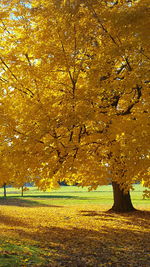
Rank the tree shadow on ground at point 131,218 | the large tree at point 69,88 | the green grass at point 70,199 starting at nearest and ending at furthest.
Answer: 1. the large tree at point 69,88
2. the tree shadow on ground at point 131,218
3. the green grass at point 70,199

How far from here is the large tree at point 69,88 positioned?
928 centimetres

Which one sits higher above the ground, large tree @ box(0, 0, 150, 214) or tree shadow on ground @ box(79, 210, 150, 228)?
large tree @ box(0, 0, 150, 214)

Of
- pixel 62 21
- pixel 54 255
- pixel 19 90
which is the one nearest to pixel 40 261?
pixel 54 255

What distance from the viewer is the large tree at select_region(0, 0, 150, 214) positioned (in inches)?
365

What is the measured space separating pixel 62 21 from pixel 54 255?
7071 mm

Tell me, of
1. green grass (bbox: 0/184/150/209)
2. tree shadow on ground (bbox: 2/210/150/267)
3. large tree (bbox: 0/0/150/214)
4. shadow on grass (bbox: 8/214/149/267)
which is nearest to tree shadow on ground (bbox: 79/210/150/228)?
tree shadow on ground (bbox: 2/210/150/267)

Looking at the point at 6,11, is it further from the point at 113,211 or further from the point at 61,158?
the point at 113,211

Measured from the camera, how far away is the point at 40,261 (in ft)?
25.2

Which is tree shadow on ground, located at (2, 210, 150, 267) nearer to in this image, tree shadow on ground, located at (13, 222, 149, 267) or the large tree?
tree shadow on ground, located at (13, 222, 149, 267)

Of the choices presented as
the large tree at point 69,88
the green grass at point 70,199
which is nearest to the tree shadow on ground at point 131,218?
the green grass at point 70,199

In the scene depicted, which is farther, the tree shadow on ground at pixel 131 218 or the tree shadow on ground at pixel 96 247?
the tree shadow on ground at pixel 131 218

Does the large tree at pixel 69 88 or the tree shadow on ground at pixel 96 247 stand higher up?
the large tree at pixel 69 88

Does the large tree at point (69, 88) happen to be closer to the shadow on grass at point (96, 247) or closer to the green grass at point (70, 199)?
the shadow on grass at point (96, 247)

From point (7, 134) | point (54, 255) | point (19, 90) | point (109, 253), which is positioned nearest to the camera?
point (54, 255)
